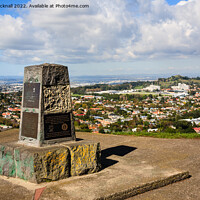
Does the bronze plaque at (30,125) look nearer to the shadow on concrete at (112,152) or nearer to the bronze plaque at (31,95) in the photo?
the bronze plaque at (31,95)

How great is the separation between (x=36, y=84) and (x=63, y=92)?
1.55 feet

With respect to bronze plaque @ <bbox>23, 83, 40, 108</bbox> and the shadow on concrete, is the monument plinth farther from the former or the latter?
the shadow on concrete

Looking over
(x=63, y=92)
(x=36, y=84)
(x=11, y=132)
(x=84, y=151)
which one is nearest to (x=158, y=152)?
(x=84, y=151)

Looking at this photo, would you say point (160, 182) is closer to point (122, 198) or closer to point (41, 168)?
point (122, 198)

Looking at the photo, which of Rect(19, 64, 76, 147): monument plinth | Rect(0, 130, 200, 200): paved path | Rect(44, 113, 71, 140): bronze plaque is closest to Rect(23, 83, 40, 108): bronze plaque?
Rect(19, 64, 76, 147): monument plinth

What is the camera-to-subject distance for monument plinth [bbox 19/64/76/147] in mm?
3996

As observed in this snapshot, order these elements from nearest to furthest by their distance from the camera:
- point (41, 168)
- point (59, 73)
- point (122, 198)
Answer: point (122, 198), point (41, 168), point (59, 73)

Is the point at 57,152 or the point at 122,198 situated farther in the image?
the point at 57,152

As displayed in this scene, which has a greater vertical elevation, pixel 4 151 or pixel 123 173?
pixel 4 151

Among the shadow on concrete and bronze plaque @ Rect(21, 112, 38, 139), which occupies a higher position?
bronze plaque @ Rect(21, 112, 38, 139)

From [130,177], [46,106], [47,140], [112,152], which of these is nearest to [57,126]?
[47,140]

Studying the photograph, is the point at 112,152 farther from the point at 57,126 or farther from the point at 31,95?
the point at 31,95

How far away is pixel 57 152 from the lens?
3.72 m

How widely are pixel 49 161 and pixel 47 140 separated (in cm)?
47
